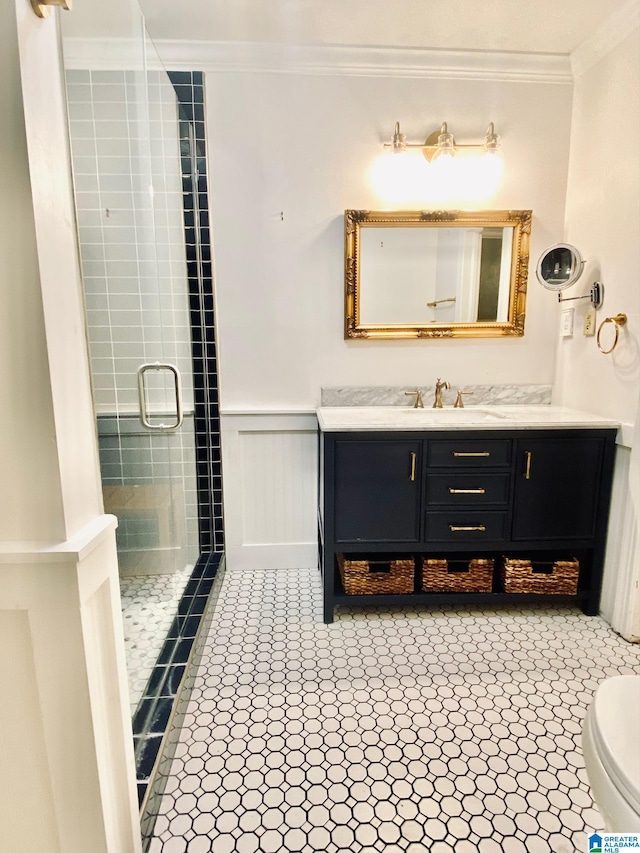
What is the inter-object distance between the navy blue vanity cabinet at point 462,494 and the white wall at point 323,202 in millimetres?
542

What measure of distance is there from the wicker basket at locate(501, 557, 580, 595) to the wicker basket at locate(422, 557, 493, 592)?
0.08m

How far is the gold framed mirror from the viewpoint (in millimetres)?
2148

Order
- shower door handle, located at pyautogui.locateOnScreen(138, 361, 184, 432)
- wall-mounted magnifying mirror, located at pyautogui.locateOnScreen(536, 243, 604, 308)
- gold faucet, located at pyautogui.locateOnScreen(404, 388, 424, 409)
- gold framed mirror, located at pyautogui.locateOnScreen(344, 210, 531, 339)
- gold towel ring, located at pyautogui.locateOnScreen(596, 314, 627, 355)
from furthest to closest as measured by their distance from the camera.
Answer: gold faucet, located at pyautogui.locateOnScreen(404, 388, 424, 409) → gold framed mirror, located at pyautogui.locateOnScreen(344, 210, 531, 339) → wall-mounted magnifying mirror, located at pyautogui.locateOnScreen(536, 243, 604, 308) → gold towel ring, located at pyautogui.locateOnScreen(596, 314, 627, 355) → shower door handle, located at pyautogui.locateOnScreen(138, 361, 184, 432)

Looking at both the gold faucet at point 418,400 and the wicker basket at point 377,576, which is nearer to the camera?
the wicker basket at point 377,576

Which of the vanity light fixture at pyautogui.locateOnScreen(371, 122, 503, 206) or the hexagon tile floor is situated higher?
the vanity light fixture at pyautogui.locateOnScreen(371, 122, 503, 206)

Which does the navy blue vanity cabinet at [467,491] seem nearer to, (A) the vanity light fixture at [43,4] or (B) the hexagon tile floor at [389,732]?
(B) the hexagon tile floor at [389,732]

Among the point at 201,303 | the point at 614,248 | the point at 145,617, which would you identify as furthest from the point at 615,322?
the point at 145,617

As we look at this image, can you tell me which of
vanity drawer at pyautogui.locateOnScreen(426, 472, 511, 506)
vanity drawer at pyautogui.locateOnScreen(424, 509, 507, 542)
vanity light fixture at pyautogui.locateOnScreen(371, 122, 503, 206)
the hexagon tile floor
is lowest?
the hexagon tile floor

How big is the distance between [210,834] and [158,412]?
140 cm

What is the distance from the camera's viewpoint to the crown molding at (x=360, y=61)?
6.53 ft

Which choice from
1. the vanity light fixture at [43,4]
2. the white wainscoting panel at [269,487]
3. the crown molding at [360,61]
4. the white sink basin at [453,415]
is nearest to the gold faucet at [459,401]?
the white sink basin at [453,415]

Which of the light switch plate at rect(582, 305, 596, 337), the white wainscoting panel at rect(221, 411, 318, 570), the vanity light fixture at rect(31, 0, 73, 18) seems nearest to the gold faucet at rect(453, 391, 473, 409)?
the light switch plate at rect(582, 305, 596, 337)

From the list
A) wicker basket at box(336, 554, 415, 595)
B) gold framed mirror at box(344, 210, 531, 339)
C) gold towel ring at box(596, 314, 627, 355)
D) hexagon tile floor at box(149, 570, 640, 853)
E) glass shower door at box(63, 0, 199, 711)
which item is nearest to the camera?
hexagon tile floor at box(149, 570, 640, 853)

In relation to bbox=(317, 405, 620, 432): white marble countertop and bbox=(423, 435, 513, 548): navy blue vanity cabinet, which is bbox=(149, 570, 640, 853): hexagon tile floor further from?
bbox=(317, 405, 620, 432): white marble countertop
